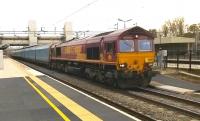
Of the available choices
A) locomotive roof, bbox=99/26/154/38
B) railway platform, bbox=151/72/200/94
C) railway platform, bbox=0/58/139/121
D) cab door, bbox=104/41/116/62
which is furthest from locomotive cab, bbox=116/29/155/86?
railway platform, bbox=0/58/139/121

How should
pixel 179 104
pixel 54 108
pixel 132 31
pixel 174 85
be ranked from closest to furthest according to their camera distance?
pixel 54 108, pixel 179 104, pixel 132 31, pixel 174 85

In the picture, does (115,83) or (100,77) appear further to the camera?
(100,77)

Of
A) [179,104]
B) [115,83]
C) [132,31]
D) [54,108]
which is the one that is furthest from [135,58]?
[54,108]

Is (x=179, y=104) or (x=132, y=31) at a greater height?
(x=132, y=31)

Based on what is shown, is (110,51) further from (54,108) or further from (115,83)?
(54,108)

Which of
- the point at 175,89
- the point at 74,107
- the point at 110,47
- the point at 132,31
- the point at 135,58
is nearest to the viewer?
the point at 74,107

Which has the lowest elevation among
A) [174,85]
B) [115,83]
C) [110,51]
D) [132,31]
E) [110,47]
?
[174,85]

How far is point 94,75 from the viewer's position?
990 inches

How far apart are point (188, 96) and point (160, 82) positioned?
6.00 meters

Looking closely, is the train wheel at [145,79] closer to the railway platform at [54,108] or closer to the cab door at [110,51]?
the cab door at [110,51]

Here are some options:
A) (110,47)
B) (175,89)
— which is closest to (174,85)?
(175,89)

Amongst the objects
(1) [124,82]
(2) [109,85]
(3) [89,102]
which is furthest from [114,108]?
(2) [109,85]

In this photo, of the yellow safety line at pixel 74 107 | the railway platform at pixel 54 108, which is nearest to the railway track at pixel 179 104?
the railway platform at pixel 54 108

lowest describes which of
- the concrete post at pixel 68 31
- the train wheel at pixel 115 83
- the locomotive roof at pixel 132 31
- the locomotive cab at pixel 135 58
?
the train wheel at pixel 115 83
